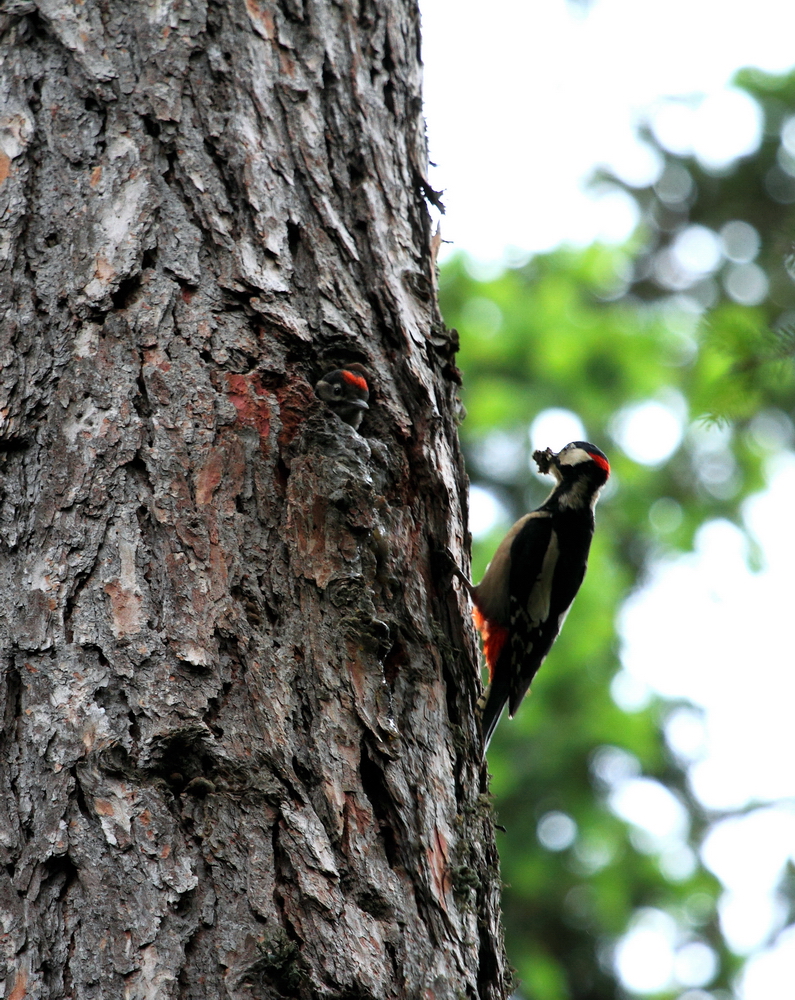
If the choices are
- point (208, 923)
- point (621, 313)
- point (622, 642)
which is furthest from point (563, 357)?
point (208, 923)

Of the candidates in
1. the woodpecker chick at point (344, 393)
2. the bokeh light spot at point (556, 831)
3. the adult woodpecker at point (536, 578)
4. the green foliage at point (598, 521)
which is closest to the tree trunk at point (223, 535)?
the woodpecker chick at point (344, 393)

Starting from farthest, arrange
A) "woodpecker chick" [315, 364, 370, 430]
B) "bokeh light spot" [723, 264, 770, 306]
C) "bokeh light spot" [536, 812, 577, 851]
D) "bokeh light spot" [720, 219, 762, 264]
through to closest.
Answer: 1. "bokeh light spot" [720, 219, 762, 264]
2. "bokeh light spot" [723, 264, 770, 306]
3. "bokeh light spot" [536, 812, 577, 851]
4. "woodpecker chick" [315, 364, 370, 430]

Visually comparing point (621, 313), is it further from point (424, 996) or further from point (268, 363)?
point (424, 996)

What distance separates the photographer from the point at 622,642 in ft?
20.4

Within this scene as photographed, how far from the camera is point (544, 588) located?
4051 millimetres

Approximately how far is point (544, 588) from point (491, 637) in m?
0.34

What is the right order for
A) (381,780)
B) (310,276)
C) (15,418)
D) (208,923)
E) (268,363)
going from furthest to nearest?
(310,276) → (268,363) → (15,418) → (381,780) → (208,923)

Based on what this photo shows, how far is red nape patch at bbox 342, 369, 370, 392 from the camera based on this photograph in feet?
6.74

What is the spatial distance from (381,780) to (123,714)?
1.61 feet

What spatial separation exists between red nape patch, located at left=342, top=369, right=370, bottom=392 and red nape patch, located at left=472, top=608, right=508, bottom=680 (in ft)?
6.19

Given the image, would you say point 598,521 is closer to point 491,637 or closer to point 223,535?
point 491,637

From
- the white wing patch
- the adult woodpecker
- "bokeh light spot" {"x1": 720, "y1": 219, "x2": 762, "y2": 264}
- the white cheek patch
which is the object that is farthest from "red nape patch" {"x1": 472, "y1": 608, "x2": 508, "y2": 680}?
"bokeh light spot" {"x1": 720, "y1": 219, "x2": 762, "y2": 264}

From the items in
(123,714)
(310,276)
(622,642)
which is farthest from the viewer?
(622,642)

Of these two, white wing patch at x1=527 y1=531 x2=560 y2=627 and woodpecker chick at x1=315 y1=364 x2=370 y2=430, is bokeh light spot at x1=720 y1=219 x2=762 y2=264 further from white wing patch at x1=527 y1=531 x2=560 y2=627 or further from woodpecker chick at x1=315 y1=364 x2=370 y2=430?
woodpecker chick at x1=315 y1=364 x2=370 y2=430
